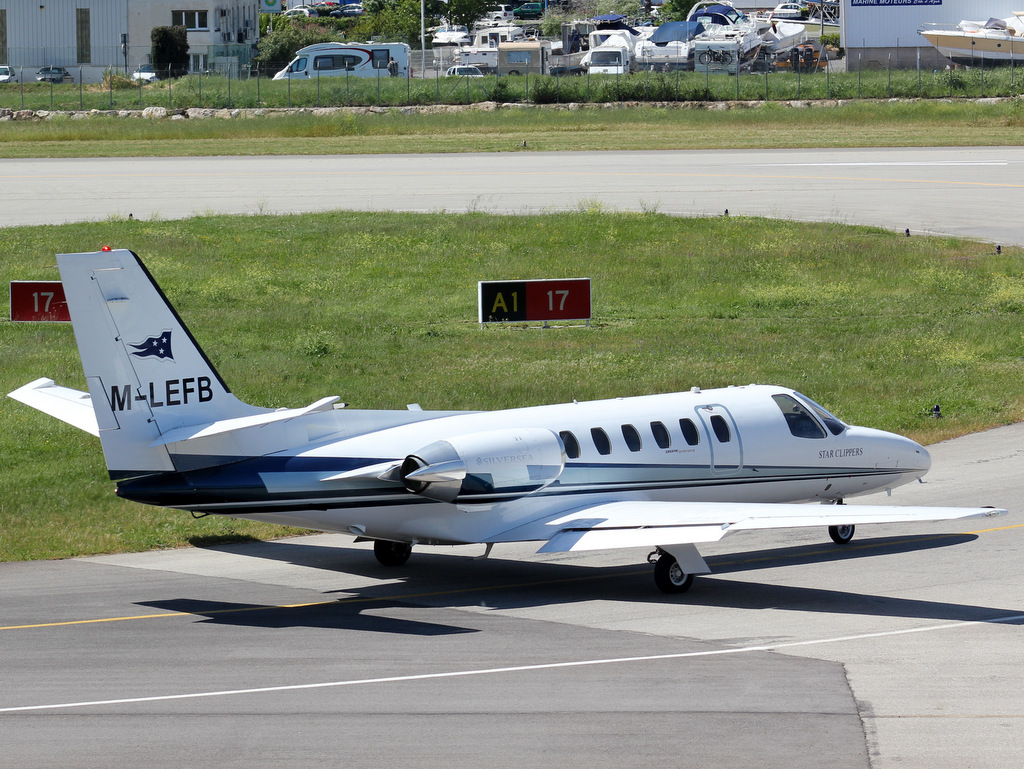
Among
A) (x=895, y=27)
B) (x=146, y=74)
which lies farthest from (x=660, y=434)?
(x=146, y=74)

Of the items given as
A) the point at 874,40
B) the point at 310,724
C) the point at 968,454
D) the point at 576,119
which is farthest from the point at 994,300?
the point at 874,40

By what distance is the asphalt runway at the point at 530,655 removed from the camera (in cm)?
1266

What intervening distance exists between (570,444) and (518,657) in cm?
429

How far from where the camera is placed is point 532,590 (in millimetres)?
18703

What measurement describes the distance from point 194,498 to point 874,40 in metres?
99.5

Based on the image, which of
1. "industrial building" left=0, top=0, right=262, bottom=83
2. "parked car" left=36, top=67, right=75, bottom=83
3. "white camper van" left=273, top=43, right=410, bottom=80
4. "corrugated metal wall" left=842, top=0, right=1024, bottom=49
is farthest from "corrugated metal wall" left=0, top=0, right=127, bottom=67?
"corrugated metal wall" left=842, top=0, right=1024, bottom=49

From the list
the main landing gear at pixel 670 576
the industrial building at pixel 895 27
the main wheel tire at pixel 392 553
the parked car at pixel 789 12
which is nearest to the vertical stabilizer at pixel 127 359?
the main wheel tire at pixel 392 553

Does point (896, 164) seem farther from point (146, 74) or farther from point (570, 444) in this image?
point (146, 74)

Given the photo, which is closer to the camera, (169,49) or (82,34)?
(169,49)

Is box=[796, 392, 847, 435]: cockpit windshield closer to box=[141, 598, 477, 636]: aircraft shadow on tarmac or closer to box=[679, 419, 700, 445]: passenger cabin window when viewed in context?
box=[679, 419, 700, 445]: passenger cabin window

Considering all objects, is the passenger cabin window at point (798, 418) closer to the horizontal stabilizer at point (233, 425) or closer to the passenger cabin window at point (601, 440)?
the passenger cabin window at point (601, 440)

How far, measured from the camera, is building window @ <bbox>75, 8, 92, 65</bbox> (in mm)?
117562

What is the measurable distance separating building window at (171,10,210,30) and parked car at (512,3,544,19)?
2842 inches

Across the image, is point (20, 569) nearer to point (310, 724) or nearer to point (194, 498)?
point (194, 498)
